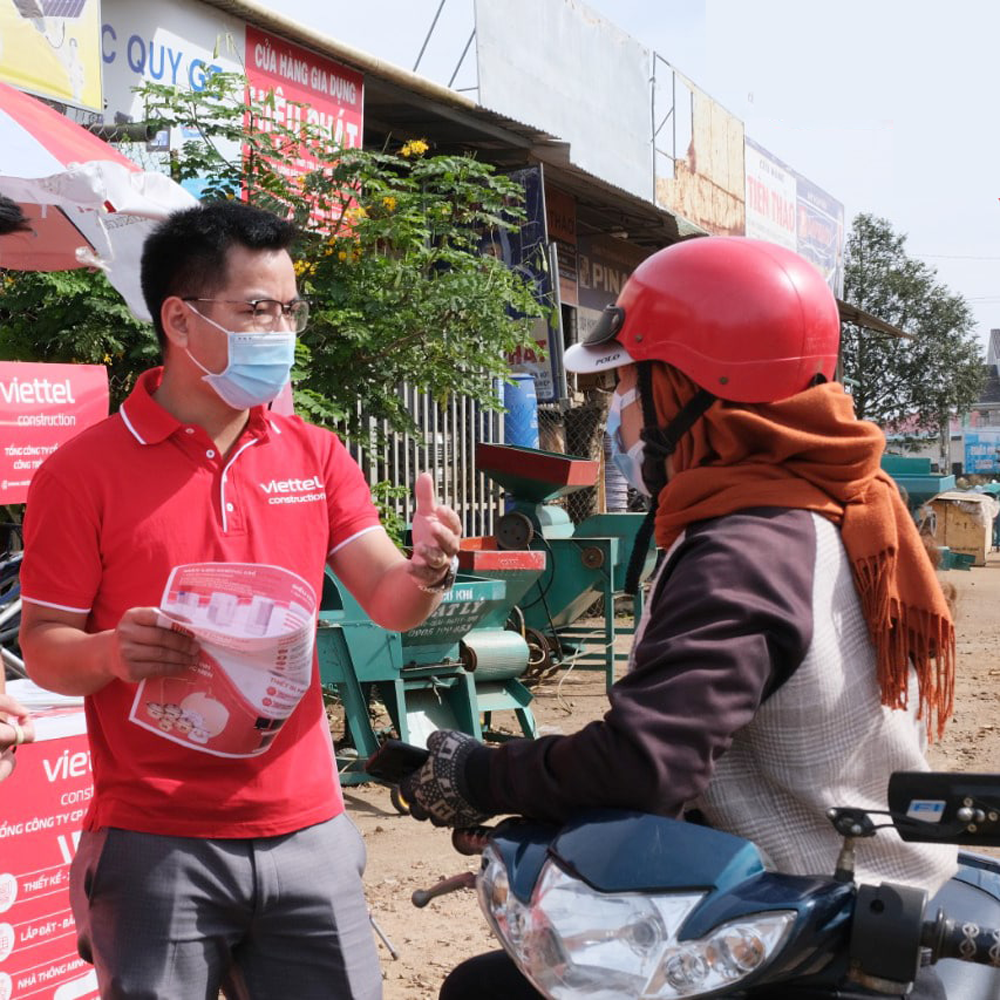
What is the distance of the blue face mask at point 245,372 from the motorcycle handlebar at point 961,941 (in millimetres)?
1497

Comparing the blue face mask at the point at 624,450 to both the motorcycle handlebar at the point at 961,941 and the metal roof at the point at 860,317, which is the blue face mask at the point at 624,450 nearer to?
the motorcycle handlebar at the point at 961,941

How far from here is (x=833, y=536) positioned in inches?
70.4

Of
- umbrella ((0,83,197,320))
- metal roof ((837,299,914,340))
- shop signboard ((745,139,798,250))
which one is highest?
shop signboard ((745,139,798,250))

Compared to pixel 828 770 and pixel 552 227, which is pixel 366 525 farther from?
pixel 552 227

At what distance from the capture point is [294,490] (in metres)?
2.39

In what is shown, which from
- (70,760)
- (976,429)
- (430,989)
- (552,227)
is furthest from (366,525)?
(976,429)

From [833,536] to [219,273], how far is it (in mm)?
1243

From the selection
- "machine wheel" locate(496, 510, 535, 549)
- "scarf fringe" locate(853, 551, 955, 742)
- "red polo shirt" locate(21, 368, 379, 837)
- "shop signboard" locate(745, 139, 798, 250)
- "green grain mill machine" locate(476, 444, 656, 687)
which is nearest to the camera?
"scarf fringe" locate(853, 551, 955, 742)

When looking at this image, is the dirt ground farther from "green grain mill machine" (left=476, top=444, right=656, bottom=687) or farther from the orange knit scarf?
the orange knit scarf

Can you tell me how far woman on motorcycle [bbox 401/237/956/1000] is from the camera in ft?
5.30

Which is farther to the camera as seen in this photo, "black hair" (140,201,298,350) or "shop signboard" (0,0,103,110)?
"shop signboard" (0,0,103,110)

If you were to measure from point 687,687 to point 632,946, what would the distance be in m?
0.33

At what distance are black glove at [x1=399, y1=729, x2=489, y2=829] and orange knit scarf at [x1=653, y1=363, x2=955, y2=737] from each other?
17.8 inches

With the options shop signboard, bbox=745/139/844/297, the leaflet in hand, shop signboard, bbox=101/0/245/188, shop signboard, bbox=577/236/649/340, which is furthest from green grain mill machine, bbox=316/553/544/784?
shop signboard, bbox=745/139/844/297
